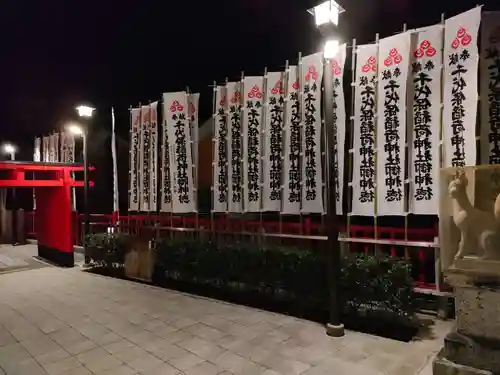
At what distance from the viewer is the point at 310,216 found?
8844 mm

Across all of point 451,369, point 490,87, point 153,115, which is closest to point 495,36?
point 490,87

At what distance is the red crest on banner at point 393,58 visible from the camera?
6258 mm

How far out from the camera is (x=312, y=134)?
736cm

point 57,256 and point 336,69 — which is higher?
point 336,69

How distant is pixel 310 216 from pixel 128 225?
6444 millimetres

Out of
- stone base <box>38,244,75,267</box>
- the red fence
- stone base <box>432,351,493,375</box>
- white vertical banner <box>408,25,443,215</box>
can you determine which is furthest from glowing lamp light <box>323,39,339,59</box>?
stone base <box>38,244,75,267</box>

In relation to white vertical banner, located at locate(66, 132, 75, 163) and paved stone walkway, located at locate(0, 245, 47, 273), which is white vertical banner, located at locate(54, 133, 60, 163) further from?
paved stone walkway, located at locate(0, 245, 47, 273)

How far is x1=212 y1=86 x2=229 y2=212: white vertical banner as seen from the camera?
29.3ft

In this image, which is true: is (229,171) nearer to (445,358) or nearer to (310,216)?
(310,216)

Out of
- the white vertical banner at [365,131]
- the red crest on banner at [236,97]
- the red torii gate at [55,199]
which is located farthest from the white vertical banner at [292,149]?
the red torii gate at [55,199]

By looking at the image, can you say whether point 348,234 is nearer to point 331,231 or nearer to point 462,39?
point 331,231

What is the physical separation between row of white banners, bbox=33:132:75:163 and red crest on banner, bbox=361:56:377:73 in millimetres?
13855

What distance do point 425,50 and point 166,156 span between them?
7072mm

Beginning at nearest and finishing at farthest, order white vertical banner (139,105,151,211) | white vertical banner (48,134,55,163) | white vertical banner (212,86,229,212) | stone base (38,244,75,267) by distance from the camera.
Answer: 1. white vertical banner (212,86,229,212)
2. white vertical banner (139,105,151,211)
3. stone base (38,244,75,267)
4. white vertical banner (48,134,55,163)
